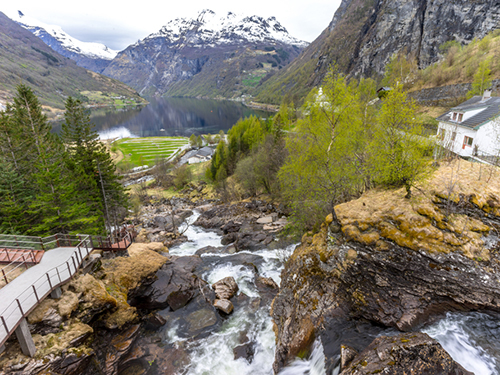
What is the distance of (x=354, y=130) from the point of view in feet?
53.5

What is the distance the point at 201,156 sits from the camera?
302ft

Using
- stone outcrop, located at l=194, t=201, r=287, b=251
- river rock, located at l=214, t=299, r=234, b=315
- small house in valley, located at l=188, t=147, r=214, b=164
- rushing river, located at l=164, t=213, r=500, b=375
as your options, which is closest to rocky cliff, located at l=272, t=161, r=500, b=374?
rushing river, located at l=164, t=213, r=500, b=375

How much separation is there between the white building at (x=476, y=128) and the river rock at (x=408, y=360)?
20519 mm

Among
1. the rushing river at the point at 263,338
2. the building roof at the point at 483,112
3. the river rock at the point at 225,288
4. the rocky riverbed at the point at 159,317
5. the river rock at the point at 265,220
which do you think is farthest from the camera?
the river rock at the point at 265,220

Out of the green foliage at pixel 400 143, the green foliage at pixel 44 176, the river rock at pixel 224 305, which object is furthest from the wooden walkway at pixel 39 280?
the green foliage at pixel 400 143

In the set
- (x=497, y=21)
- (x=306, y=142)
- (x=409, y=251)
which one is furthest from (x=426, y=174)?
(x=497, y=21)

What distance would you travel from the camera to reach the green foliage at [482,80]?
40875 mm

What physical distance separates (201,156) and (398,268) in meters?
87.0

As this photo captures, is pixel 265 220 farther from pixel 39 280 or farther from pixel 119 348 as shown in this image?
pixel 39 280

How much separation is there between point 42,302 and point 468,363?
18.2m

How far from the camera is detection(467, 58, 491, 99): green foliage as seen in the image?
40.9m

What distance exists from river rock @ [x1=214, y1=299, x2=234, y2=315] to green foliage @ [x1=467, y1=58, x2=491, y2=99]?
2151 inches

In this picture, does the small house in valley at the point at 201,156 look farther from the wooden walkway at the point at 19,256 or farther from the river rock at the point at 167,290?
the wooden walkway at the point at 19,256

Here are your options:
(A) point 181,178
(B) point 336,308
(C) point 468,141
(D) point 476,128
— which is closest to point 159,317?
(B) point 336,308
